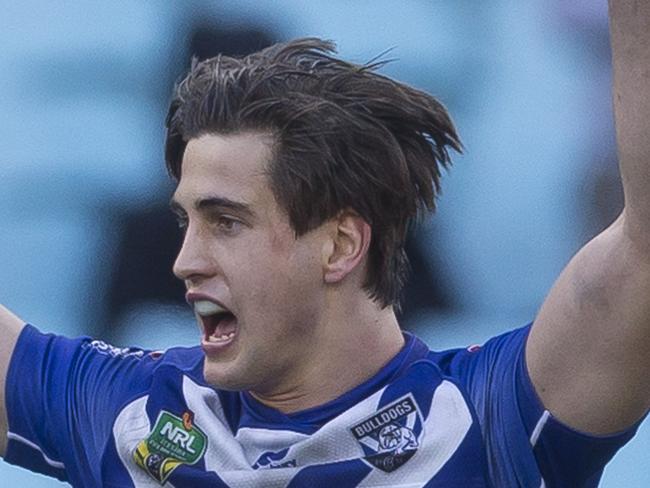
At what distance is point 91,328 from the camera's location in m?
4.07

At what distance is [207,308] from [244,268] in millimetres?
79

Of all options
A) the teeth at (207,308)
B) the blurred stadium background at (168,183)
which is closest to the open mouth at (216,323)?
the teeth at (207,308)

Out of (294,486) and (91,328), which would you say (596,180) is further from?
(294,486)

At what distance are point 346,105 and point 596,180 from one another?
1514 millimetres

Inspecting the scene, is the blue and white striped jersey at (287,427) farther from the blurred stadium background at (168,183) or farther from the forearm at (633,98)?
the blurred stadium background at (168,183)

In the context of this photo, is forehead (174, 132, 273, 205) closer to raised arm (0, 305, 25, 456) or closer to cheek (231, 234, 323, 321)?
cheek (231, 234, 323, 321)

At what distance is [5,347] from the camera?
111 inches

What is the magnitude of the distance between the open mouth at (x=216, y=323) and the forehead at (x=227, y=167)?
15 centimetres

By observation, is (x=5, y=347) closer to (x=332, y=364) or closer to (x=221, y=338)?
(x=221, y=338)

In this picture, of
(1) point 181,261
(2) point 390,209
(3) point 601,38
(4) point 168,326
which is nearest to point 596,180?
(3) point 601,38

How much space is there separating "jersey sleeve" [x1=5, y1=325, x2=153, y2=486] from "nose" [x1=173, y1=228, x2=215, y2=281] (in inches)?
9.5

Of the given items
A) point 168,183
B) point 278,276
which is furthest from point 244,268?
point 168,183

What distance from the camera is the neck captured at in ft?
8.81

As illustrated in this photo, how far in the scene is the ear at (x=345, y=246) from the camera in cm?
270
